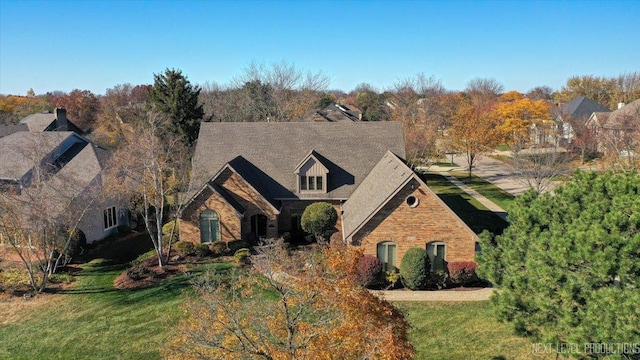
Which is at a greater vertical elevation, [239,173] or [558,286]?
[239,173]

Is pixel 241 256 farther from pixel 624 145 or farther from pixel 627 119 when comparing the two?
pixel 627 119

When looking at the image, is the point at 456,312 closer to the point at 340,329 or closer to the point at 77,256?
the point at 340,329

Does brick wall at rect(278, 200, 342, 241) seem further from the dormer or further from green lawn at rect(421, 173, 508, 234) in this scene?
green lawn at rect(421, 173, 508, 234)

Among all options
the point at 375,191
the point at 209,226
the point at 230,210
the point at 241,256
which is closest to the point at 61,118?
the point at 209,226

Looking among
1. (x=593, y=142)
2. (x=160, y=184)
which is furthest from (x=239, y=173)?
(x=593, y=142)

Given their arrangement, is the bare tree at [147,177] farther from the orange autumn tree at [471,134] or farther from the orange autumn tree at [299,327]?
the orange autumn tree at [471,134]

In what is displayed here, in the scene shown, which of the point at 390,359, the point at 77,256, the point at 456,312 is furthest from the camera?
the point at 77,256

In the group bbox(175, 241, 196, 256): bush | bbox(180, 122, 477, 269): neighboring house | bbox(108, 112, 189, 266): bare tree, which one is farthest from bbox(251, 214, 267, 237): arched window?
bbox(108, 112, 189, 266): bare tree
